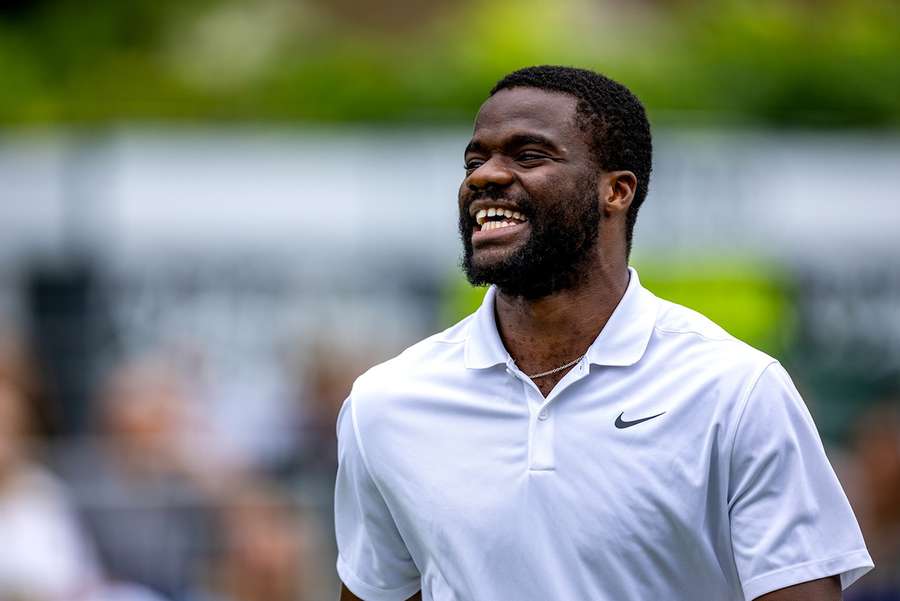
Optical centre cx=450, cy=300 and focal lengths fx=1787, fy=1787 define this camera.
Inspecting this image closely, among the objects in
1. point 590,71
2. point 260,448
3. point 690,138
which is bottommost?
point 260,448

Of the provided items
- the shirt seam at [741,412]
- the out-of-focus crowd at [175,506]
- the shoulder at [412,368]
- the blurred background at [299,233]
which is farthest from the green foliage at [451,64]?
the shirt seam at [741,412]

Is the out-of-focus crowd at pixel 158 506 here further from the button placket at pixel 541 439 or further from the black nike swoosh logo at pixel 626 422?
the black nike swoosh logo at pixel 626 422

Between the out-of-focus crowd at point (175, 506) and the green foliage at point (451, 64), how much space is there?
8.21 metres

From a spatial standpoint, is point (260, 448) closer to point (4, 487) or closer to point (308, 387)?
point (308, 387)

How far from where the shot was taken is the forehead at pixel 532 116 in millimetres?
3918

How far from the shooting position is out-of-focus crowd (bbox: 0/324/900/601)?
8008 mm

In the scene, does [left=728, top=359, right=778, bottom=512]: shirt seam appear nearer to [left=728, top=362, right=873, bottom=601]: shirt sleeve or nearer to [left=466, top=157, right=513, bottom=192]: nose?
[left=728, top=362, right=873, bottom=601]: shirt sleeve

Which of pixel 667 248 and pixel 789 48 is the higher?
pixel 789 48

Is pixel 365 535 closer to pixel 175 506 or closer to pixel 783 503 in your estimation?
pixel 783 503

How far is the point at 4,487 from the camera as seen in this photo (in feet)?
26.8

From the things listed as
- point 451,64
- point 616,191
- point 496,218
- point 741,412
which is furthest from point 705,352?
point 451,64

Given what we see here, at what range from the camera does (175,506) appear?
9.09 meters

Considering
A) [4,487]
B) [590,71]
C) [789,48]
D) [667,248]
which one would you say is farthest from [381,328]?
[590,71]

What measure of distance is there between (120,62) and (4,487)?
52.5ft
